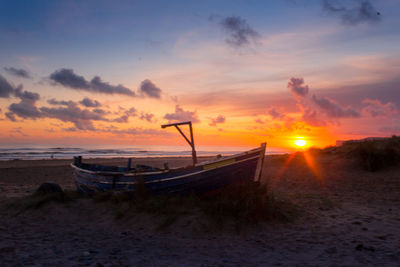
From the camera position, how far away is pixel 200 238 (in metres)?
6.38

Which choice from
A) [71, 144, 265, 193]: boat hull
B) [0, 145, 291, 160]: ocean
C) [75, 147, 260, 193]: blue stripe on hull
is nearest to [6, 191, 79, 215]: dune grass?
[71, 144, 265, 193]: boat hull

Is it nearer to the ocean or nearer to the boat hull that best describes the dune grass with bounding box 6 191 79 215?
the boat hull

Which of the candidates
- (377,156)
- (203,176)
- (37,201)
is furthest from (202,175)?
(377,156)

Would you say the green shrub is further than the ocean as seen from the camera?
No

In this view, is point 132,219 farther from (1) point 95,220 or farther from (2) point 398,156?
(2) point 398,156

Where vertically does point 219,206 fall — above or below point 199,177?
below

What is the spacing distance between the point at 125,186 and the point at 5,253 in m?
4.15

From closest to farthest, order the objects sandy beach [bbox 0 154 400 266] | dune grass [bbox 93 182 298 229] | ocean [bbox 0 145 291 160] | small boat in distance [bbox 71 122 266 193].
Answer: sandy beach [bbox 0 154 400 266], dune grass [bbox 93 182 298 229], small boat in distance [bbox 71 122 266 193], ocean [bbox 0 145 291 160]

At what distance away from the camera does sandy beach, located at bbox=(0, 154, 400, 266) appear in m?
5.15

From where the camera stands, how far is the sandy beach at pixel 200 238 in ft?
16.9

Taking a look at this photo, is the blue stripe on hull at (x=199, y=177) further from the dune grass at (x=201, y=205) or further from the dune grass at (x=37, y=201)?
the dune grass at (x=37, y=201)

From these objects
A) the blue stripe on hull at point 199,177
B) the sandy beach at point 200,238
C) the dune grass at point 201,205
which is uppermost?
the blue stripe on hull at point 199,177

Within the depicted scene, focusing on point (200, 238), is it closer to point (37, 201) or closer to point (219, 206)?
point (219, 206)

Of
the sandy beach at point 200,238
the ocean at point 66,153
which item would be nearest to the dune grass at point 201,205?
the sandy beach at point 200,238
